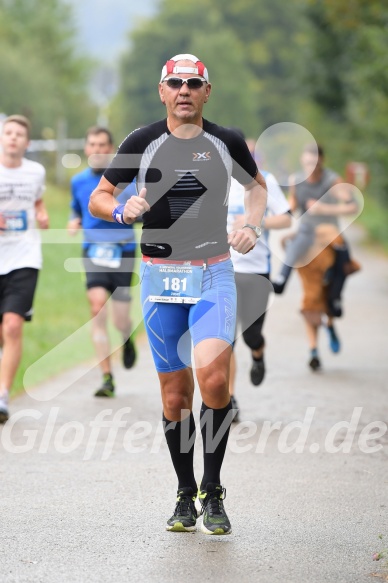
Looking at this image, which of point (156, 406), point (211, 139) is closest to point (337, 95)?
point (156, 406)

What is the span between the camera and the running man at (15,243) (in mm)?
10000

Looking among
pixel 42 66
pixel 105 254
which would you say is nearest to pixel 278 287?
pixel 105 254

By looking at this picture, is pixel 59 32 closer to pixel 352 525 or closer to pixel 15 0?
pixel 15 0

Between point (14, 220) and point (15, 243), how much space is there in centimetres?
19

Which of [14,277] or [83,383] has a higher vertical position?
[14,277]

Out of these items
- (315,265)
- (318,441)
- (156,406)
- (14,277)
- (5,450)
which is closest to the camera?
(5,450)

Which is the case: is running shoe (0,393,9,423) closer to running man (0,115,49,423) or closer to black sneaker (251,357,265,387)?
running man (0,115,49,423)

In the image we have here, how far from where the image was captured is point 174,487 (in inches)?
297

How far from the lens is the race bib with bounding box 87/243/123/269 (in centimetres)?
1164

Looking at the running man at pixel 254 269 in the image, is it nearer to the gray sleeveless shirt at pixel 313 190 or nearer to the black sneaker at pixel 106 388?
the black sneaker at pixel 106 388

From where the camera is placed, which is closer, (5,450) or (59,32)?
(5,450)

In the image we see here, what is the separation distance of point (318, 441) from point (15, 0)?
300ft

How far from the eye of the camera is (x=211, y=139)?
21.1 feet

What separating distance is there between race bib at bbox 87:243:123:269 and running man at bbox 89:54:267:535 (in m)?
5.11
